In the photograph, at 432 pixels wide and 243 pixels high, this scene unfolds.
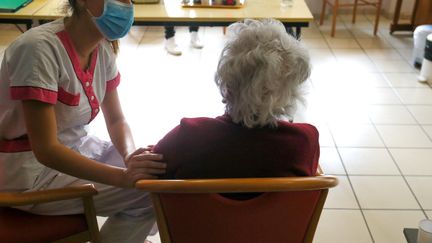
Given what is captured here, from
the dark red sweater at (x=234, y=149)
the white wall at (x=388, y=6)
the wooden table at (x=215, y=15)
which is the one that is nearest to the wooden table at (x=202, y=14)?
the wooden table at (x=215, y=15)

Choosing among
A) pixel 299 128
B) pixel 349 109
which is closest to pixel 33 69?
pixel 299 128

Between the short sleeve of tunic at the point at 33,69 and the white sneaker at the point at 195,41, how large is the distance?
10.9 feet

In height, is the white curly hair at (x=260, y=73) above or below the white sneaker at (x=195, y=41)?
above

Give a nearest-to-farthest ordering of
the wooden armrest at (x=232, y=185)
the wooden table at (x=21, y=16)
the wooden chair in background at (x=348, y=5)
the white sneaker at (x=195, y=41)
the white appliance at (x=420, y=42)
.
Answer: the wooden armrest at (x=232, y=185) → the wooden table at (x=21, y=16) → the white appliance at (x=420, y=42) → the white sneaker at (x=195, y=41) → the wooden chair in background at (x=348, y=5)

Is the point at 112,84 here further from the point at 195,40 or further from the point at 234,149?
the point at 195,40

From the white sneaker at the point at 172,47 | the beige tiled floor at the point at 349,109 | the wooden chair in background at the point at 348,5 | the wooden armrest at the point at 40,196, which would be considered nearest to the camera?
the wooden armrest at the point at 40,196

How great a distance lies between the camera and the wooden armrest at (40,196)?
1151 mm

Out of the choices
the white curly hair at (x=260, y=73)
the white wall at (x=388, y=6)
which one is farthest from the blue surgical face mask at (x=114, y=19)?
the white wall at (x=388, y=6)

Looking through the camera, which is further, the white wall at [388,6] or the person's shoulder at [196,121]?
the white wall at [388,6]

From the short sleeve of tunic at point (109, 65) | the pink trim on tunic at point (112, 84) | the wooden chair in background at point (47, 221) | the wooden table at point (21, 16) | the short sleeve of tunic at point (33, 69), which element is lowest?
the wooden chair in background at point (47, 221)

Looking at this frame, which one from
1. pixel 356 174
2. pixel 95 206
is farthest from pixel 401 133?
pixel 95 206

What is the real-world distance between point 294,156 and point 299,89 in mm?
188

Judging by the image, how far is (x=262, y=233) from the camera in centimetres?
112

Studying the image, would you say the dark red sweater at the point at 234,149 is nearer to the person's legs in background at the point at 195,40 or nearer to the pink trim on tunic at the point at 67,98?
the pink trim on tunic at the point at 67,98
